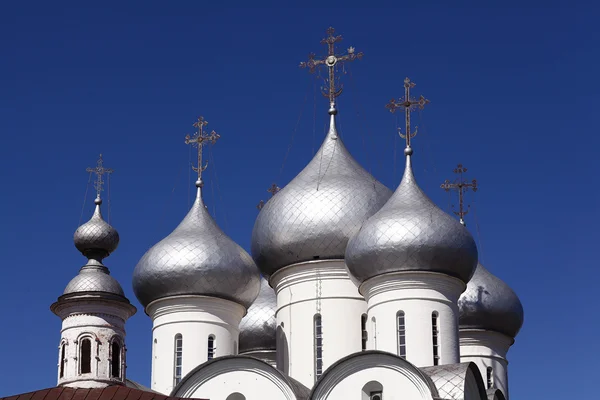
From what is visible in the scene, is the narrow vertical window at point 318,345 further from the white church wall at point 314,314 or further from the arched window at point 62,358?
the arched window at point 62,358

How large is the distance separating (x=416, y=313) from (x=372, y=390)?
213cm

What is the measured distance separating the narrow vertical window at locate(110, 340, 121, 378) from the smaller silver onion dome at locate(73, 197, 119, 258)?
2.08m

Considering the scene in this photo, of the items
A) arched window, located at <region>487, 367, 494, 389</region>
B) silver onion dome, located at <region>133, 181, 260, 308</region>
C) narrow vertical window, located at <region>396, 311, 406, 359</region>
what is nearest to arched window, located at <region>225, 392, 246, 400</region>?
narrow vertical window, located at <region>396, 311, 406, 359</region>

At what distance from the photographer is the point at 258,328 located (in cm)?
3084

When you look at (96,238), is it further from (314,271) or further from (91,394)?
(314,271)

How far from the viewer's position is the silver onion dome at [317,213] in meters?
27.4

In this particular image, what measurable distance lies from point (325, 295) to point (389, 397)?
12.7ft

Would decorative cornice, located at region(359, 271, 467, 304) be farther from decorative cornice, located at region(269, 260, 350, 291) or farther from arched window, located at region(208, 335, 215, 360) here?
arched window, located at region(208, 335, 215, 360)

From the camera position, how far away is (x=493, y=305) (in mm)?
31328

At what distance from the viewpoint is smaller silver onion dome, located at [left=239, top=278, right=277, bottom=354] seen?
30719mm

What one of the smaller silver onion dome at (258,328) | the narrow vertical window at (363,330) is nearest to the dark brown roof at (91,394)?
the narrow vertical window at (363,330)

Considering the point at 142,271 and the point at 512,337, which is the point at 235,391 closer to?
the point at 142,271

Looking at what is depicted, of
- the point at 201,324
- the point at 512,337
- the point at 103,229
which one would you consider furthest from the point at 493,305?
the point at 103,229

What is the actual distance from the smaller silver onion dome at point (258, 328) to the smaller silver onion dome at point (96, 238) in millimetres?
6456
